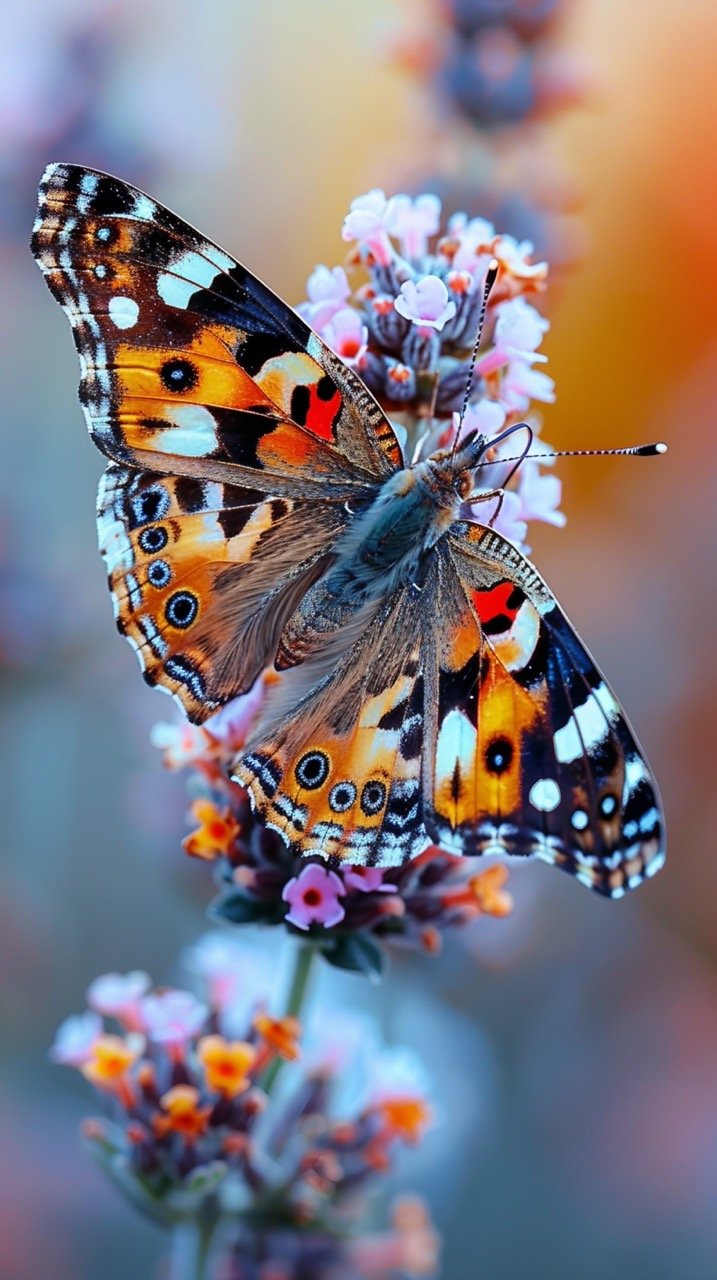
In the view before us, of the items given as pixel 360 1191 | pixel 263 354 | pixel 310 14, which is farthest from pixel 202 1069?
pixel 310 14

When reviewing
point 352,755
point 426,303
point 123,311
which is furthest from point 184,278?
point 352,755

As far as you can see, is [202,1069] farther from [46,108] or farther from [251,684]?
[46,108]

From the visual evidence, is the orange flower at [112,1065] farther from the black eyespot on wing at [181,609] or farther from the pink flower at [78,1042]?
the black eyespot on wing at [181,609]

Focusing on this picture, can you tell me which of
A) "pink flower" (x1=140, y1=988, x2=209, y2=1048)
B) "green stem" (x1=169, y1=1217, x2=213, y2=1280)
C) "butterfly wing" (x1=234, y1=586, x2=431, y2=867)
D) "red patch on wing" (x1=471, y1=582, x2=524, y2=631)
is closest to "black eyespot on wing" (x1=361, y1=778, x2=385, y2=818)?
"butterfly wing" (x1=234, y1=586, x2=431, y2=867)

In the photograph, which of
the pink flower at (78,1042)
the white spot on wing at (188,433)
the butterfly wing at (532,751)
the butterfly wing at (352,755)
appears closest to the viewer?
the butterfly wing at (532,751)

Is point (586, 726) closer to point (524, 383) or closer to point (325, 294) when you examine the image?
point (524, 383)

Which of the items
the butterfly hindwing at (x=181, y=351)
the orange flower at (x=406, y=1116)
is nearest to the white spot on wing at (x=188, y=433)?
the butterfly hindwing at (x=181, y=351)
